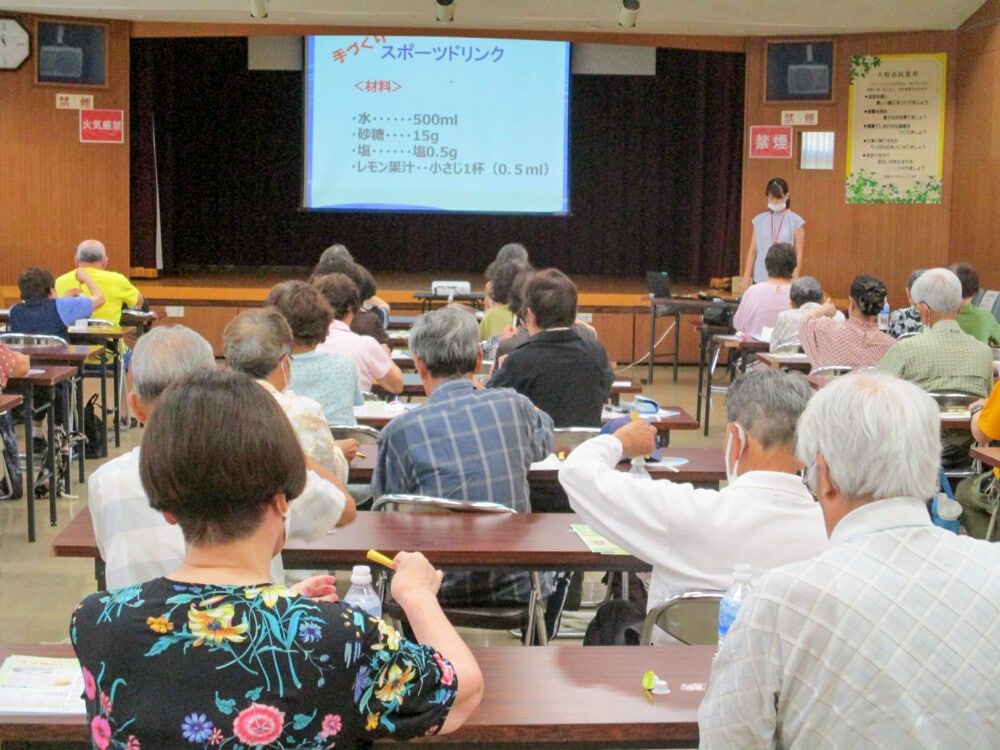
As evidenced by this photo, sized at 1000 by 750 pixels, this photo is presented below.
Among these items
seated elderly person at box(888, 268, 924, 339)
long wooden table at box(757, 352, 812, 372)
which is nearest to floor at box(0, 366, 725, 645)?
long wooden table at box(757, 352, 812, 372)

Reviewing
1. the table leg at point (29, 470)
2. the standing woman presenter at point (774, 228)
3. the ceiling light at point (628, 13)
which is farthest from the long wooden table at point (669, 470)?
the ceiling light at point (628, 13)

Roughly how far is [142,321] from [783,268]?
159 inches

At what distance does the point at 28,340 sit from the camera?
6.59 metres

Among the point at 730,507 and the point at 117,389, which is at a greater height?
the point at 730,507

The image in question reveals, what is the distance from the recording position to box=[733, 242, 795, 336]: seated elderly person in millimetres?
8023

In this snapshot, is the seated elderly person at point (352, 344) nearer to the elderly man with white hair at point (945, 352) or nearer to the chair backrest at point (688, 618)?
the elderly man with white hair at point (945, 352)

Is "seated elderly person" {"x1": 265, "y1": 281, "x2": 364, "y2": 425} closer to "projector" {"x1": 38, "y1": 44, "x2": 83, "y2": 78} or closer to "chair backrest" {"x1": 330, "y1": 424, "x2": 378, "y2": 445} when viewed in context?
"chair backrest" {"x1": 330, "y1": 424, "x2": 378, "y2": 445}

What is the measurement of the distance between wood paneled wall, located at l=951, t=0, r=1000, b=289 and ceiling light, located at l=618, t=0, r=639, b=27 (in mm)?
2784

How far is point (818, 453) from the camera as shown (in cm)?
179

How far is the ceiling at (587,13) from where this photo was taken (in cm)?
1045

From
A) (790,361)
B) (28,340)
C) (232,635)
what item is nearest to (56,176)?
(28,340)

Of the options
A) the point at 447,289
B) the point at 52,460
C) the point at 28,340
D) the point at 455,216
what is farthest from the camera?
the point at 455,216

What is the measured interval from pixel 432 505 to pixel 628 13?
25.1ft

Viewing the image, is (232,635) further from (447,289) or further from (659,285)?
(659,285)
